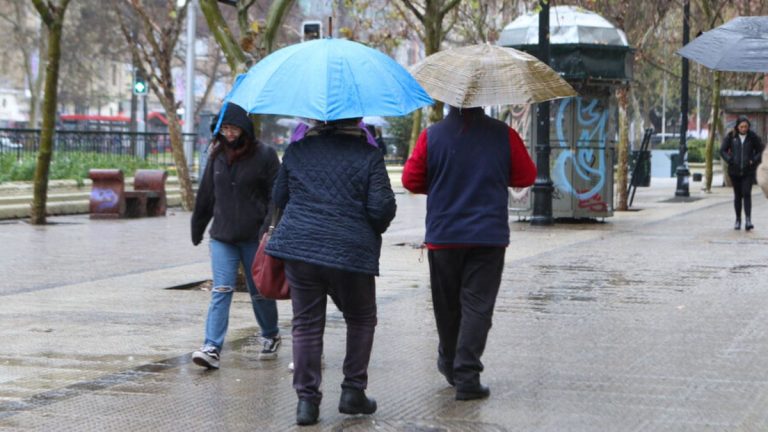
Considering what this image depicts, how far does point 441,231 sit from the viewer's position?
6992 millimetres

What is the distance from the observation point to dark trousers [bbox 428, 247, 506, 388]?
693 cm

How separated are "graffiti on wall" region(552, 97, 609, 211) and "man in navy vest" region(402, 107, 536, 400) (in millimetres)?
13907

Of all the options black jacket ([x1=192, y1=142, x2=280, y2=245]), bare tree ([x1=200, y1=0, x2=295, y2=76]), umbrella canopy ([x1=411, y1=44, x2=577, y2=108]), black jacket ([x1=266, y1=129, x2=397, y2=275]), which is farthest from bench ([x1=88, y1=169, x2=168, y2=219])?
black jacket ([x1=266, y1=129, x2=397, y2=275])

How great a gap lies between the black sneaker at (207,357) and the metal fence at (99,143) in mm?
17362

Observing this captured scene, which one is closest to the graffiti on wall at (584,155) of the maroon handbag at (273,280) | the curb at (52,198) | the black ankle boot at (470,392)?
the curb at (52,198)

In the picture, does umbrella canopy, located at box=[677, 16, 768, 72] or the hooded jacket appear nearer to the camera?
the hooded jacket

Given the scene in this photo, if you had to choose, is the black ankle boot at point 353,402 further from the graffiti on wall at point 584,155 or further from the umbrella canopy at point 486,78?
the graffiti on wall at point 584,155

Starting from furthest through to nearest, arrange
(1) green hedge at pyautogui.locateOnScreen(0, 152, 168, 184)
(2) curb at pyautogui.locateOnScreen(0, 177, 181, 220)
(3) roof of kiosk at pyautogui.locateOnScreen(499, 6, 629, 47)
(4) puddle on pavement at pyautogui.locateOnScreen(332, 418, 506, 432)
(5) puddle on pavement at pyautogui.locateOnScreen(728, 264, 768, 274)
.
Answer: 1. (1) green hedge at pyautogui.locateOnScreen(0, 152, 168, 184)
2. (2) curb at pyautogui.locateOnScreen(0, 177, 181, 220)
3. (3) roof of kiosk at pyautogui.locateOnScreen(499, 6, 629, 47)
4. (5) puddle on pavement at pyautogui.locateOnScreen(728, 264, 768, 274)
5. (4) puddle on pavement at pyautogui.locateOnScreen(332, 418, 506, 432)

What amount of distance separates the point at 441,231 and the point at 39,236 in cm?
1257

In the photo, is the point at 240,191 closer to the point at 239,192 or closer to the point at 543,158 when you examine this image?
the point at 239,192

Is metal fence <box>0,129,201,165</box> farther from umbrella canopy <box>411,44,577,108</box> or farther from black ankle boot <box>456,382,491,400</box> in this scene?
black ankle boot <box>456,382,491,400</box>

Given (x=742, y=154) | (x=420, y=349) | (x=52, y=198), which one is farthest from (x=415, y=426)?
(x=52, y=198)

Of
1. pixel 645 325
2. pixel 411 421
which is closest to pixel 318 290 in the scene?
pixel 411 421

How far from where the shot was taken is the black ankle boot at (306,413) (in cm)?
632
